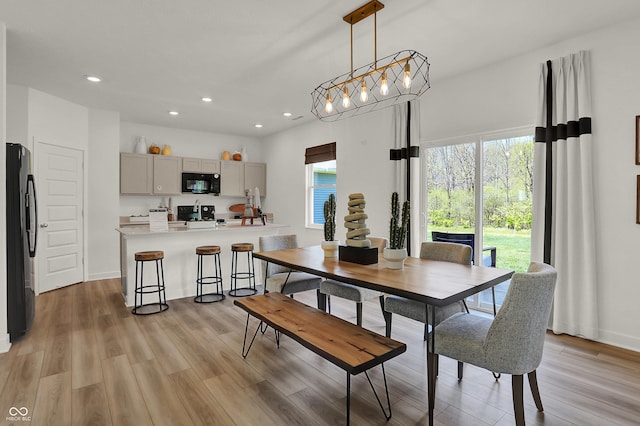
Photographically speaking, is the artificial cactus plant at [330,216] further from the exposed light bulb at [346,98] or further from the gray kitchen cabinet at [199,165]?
the gray kitchen cabinet at [199,165]

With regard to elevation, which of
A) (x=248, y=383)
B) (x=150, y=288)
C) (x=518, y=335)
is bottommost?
(x=248, y=383)

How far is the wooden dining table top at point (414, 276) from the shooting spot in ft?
5.78

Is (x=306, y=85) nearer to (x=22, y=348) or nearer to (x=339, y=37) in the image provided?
(x=339, y=37)

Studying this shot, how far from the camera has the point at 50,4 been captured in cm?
252

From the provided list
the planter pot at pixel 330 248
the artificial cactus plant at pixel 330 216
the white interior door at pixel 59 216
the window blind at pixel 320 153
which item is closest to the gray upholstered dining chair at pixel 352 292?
the planter pot at pixel 330 248

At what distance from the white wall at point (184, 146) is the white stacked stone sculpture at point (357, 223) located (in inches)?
199

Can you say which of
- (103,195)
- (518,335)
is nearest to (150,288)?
(103,195)

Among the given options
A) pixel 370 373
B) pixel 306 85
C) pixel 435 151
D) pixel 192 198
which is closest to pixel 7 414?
pixel 370 373

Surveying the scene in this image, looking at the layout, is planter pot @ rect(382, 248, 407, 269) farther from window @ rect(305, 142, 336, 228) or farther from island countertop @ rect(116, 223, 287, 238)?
window @ rect(305, 142, 336, 228)

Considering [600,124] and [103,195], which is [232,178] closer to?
[103,195]

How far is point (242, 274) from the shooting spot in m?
4.78

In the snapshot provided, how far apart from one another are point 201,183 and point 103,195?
1709 mm

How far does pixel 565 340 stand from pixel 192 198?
246 inches

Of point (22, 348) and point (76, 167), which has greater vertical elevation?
point (76, 167)
